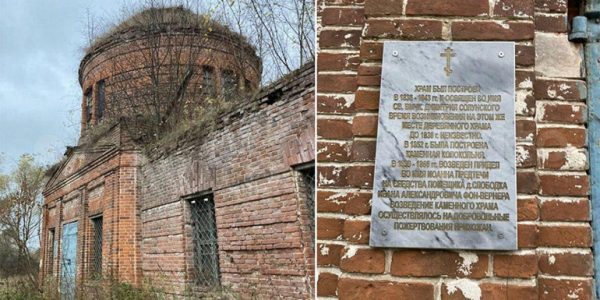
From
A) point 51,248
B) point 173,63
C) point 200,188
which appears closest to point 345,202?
point 200,188

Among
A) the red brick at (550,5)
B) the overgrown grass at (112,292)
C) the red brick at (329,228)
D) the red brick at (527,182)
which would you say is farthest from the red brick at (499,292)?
the overgrown grass at (112,292)

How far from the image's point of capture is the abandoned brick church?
7.91 meters

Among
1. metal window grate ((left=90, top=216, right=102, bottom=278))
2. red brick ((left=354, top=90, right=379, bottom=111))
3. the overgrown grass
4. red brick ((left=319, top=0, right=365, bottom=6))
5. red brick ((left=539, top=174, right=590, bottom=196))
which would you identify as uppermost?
red brick ((left=319, top=0, right=365, bottom=6))

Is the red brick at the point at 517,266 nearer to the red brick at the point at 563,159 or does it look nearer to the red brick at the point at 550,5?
the red brick at the point at 563,159

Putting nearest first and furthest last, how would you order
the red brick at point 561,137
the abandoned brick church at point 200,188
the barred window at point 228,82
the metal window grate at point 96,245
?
the red brick at point 561,137
the abandoned brick church at point 200,188
the metal window grate at point 96,245
the barred window at point 228,82

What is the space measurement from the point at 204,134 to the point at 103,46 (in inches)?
532

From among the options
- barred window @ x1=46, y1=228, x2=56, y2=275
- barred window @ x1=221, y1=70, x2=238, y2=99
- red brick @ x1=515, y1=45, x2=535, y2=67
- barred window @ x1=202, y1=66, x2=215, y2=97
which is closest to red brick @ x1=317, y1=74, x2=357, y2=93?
red brick @ x1=515, y1=45, x2=535, y2=67

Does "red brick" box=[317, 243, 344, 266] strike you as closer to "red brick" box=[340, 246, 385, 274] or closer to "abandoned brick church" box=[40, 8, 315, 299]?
"red brick" box=[340, 246, 385, 274]

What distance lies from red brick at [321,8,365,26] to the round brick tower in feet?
45.9

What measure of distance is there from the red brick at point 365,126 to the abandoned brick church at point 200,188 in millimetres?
5027

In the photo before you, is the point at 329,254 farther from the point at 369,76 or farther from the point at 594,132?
the point at 594,132

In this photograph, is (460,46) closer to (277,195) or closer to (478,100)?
(478,100)

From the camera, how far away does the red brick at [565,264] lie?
2.24m

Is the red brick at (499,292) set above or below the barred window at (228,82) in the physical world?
below
